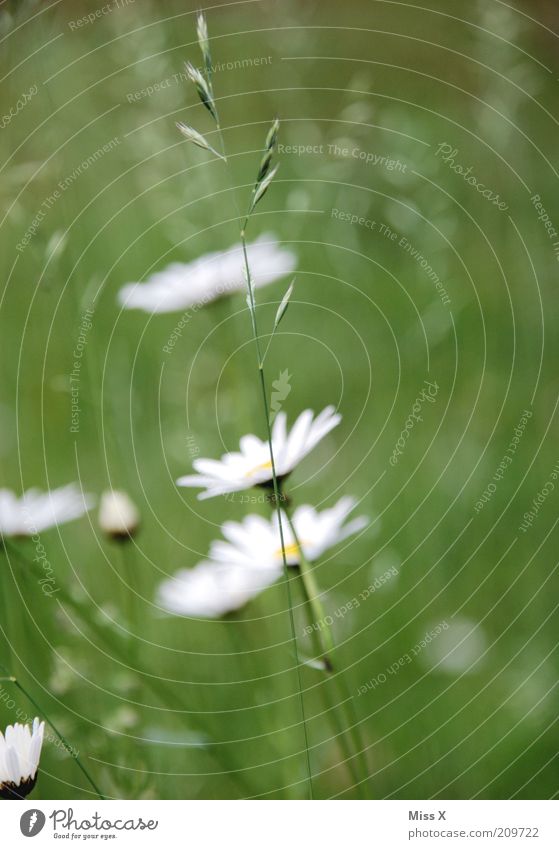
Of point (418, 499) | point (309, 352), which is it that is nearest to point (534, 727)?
point (418, 499)

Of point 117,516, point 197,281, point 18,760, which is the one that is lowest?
point 18,760

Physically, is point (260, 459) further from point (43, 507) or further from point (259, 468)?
point (43, 507)

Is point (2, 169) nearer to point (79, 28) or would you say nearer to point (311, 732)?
point (79, 28)

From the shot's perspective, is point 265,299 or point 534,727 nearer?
point 534,727

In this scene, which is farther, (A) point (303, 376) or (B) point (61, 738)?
(A) point (303, 376)

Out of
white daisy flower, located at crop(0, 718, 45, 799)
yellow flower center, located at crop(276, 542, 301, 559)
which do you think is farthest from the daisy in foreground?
white daisy flower, located at crop(0, 718, 45, 799)

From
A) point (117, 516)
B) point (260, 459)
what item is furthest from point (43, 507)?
point (260, 459)

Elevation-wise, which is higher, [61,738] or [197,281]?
[197,281]
